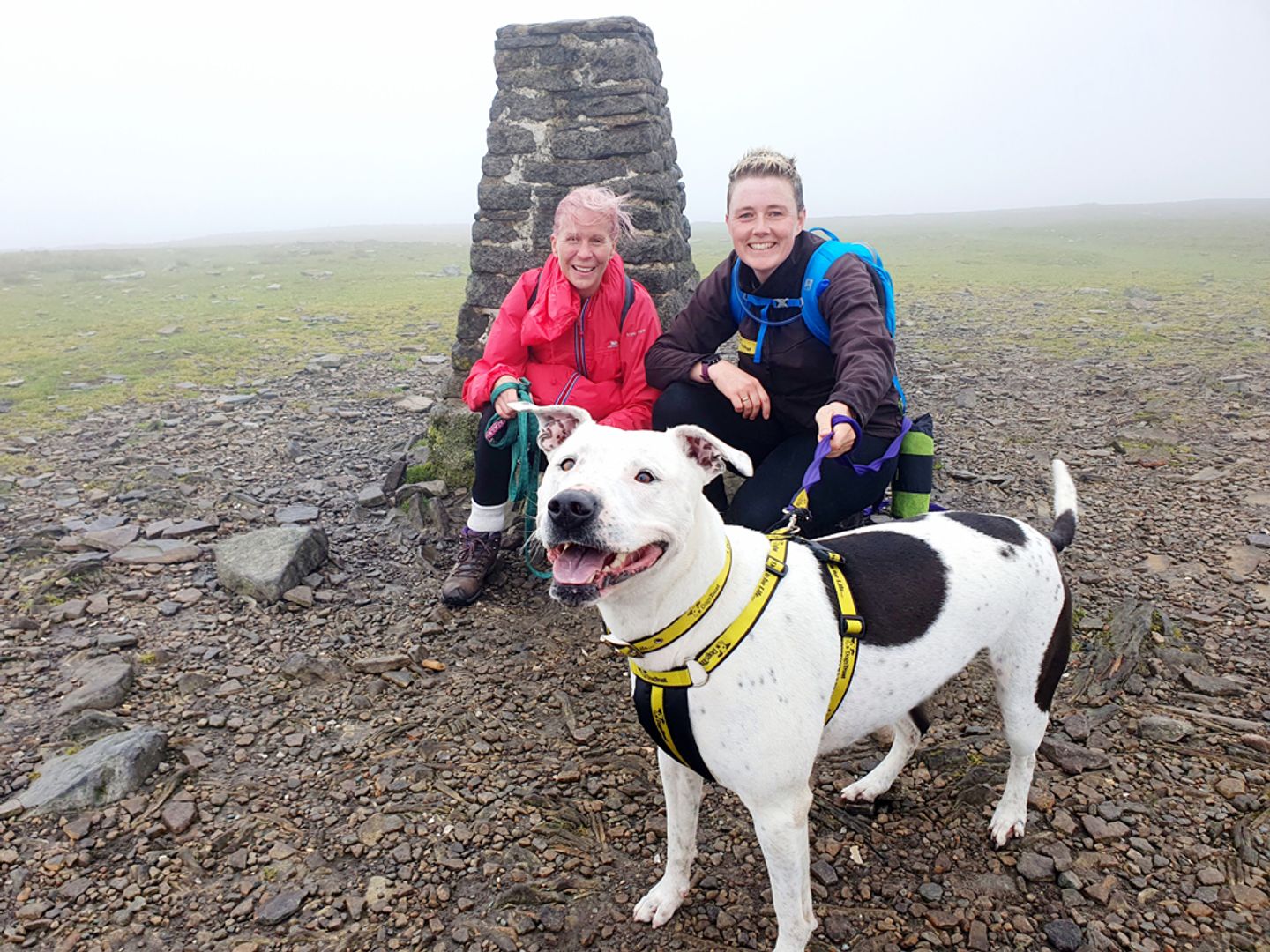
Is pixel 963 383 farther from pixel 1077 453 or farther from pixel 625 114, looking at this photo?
pixel 625 114

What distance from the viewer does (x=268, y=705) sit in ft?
14.7

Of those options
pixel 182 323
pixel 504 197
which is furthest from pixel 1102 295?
pixel 182 323

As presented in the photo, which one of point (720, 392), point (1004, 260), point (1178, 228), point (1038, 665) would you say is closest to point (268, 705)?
point (720, 392)

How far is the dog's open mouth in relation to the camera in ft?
8.28

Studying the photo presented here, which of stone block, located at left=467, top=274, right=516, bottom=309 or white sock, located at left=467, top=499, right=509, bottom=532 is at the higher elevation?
stone block, located at left=467, top=274, right=516, bottom=309

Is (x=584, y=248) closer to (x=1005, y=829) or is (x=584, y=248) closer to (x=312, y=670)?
(x=312, y=670)

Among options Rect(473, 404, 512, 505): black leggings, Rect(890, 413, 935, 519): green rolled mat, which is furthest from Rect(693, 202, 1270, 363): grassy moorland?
Rect(473, 404, 512, 505): black leggings

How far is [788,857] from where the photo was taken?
Answer: 275cm

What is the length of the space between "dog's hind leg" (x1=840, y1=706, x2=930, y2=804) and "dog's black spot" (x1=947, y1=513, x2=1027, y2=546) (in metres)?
1.00

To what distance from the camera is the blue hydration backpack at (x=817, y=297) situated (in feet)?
14.1

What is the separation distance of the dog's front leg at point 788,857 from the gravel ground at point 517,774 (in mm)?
278

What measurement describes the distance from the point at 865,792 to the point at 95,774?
140 inches

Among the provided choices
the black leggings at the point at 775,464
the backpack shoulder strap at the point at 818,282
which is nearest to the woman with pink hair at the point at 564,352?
the black leggings at the point at 775,464

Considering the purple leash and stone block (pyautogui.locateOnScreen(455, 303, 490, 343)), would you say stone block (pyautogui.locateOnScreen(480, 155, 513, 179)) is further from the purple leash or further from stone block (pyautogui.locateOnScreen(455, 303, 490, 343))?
the purple leash
